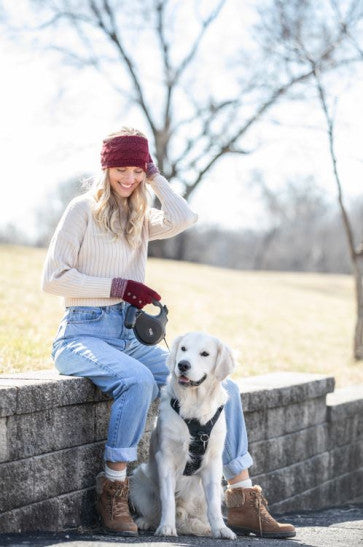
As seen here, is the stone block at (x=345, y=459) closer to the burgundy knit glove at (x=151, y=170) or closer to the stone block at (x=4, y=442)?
the burgundy knit glove at (x=151, y=170)

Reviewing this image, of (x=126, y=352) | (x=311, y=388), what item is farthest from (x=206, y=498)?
(x=311, y=388)

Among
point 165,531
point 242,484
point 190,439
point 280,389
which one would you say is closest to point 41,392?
point 190,439

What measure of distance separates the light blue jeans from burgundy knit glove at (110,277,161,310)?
0.13 meters

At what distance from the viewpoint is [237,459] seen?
5.14 meters

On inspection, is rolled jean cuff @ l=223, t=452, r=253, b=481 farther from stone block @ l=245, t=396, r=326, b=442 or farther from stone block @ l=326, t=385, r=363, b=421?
stone block @ l=326, t=385, r=363, b=421

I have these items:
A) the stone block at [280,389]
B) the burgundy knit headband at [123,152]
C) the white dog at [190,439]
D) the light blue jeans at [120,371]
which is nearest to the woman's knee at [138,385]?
the light blue jeans at [120,371]

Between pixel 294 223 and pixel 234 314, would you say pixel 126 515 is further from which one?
pixel 294 223

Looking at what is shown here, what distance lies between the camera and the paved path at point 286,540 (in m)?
4.11

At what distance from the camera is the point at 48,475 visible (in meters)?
4.56

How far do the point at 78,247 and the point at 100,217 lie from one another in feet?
0.75

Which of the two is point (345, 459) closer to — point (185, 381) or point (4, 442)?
point (185, 381)

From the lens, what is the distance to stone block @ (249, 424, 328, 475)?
6.57 m

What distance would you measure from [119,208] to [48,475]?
1693 mm

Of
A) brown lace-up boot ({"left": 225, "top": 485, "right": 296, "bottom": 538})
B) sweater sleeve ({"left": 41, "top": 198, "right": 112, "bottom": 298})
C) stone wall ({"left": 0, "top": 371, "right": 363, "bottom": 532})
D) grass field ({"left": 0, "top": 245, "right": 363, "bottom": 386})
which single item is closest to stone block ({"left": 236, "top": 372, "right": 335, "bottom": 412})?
stone wall ({"left": 0, "top": 371, "right": 363, "bottom": 532})
